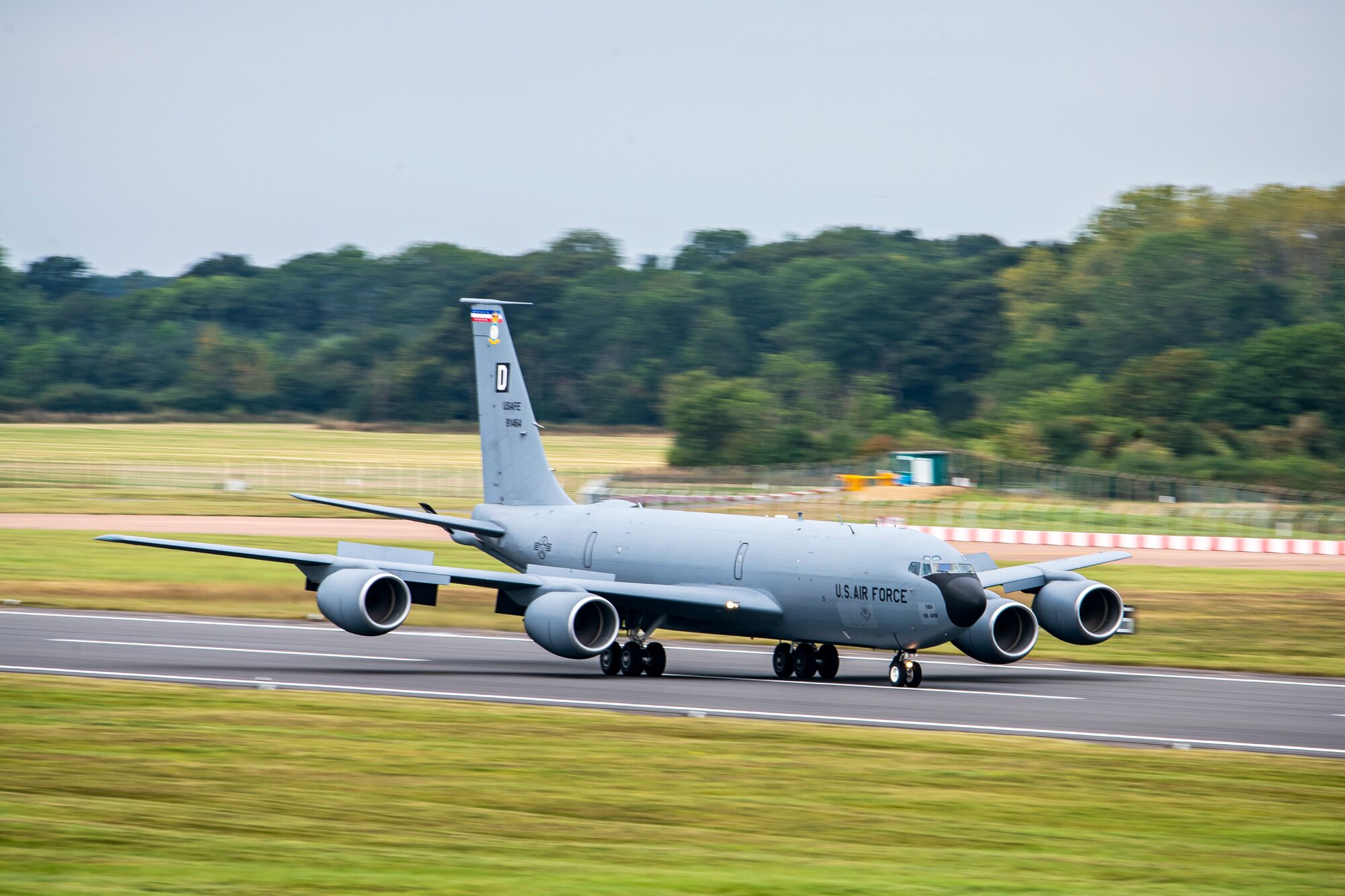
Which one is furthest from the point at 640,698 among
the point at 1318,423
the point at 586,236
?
the point at 586,236

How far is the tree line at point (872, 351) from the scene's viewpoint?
94562 mm

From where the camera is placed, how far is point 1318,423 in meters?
91.6

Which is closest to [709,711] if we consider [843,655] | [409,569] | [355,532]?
[409,569]

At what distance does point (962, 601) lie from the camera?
99.3ft

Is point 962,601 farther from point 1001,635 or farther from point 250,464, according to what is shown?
point 250,464

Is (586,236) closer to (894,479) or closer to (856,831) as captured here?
(894,479)

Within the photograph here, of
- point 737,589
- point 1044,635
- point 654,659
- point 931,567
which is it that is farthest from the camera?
point 1044,635

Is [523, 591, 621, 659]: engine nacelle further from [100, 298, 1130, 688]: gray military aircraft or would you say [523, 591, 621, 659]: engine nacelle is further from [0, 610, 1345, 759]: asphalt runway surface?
[0, 610, 1345, 759]: asphalt runway surface

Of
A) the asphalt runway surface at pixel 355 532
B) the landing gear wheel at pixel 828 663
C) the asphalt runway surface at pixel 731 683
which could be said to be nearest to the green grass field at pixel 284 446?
the asphalt runway surface at pixel 355 532

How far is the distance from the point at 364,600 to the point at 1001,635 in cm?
1188

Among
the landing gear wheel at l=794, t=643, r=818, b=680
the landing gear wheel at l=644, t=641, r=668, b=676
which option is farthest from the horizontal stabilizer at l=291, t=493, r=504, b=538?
the landing gear wheel at l=794, t=643, r=818, b=680

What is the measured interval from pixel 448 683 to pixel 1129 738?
12.5m

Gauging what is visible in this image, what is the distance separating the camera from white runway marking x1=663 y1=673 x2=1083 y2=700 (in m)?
30.9

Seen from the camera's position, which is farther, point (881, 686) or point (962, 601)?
point (881, 686)
